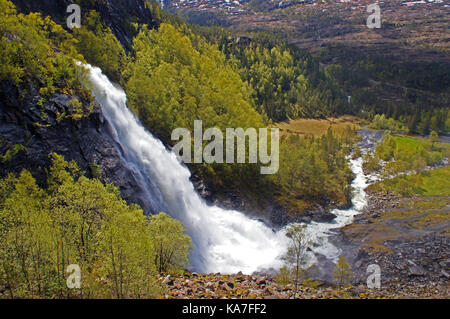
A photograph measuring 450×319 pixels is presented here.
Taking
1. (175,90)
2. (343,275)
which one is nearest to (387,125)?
(175,90)

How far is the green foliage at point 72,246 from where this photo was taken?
70.7 ft

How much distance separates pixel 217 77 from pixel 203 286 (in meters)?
77.6

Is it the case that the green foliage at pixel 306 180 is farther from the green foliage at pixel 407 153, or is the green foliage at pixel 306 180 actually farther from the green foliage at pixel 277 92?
the green foliage at pixel 277 92

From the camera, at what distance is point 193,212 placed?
57.1 meters

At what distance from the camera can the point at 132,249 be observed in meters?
24.8

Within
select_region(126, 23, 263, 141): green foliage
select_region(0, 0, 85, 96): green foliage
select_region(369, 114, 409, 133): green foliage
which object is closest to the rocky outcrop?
select_region(0, 0, 85, 96): green foliage

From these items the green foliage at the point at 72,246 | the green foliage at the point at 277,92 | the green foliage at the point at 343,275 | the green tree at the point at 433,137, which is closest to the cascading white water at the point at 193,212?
the green foliage at the point at 343,275

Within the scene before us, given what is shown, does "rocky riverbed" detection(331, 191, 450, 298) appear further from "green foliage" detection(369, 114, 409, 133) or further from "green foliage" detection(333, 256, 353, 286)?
"green foliage" detection(369, 114, 409, 133)

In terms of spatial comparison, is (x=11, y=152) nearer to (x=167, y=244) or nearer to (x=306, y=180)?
(x=167, y=244)

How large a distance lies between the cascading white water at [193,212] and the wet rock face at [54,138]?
3.23m

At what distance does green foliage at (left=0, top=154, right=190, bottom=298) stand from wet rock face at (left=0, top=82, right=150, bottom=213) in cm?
504

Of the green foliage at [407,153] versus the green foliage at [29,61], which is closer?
the green foliage at [29,61]
